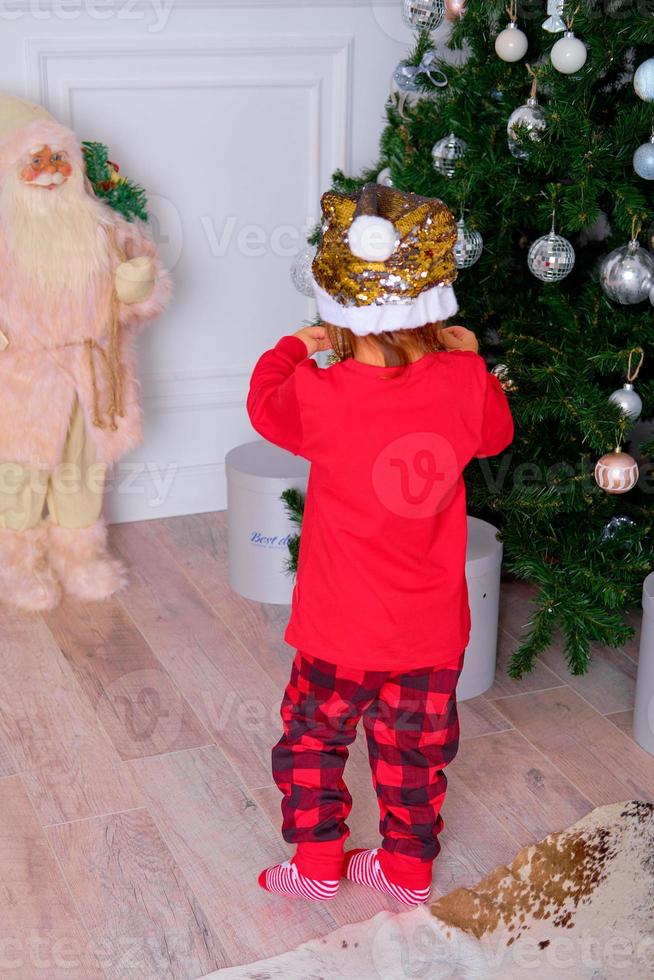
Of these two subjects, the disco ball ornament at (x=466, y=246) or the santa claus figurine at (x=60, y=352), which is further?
the santa claus figurine at (x=60, y=352)

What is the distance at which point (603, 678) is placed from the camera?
2.16 meters

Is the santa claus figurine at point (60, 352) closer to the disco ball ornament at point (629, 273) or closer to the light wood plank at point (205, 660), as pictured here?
the light wood plank at point (205, 660)

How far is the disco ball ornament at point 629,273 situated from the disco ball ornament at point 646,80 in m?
0.21

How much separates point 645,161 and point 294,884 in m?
1.13

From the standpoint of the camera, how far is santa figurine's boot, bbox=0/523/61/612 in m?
2.37

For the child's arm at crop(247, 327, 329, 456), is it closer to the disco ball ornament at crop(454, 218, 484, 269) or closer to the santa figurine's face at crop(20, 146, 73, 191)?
the disco ball ornament at crop(454, 218, 484, 269)

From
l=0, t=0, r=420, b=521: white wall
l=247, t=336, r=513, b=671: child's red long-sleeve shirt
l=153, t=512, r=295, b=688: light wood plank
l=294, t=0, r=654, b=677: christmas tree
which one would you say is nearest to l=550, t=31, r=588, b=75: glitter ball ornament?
l=294, t=0, r=654, b=677: christmas tree

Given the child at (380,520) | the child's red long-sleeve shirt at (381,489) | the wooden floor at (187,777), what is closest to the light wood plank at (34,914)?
the wooden floor at (187,777)

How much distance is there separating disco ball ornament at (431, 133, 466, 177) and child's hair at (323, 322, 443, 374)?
2.18 feet

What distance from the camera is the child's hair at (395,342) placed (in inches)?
54.1

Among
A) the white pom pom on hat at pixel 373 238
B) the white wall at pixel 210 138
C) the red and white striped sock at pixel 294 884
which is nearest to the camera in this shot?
the white pom pom on hat at pixel 373 238

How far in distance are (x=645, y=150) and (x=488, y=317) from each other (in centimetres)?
53

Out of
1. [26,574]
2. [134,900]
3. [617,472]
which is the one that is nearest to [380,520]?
[617,472]

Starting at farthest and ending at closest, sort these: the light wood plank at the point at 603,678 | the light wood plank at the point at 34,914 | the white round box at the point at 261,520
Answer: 1. the white round box at the point at 261,520
2. the light wood plank at the point at 603,678
3. the light wood plank at the point at 34,914
